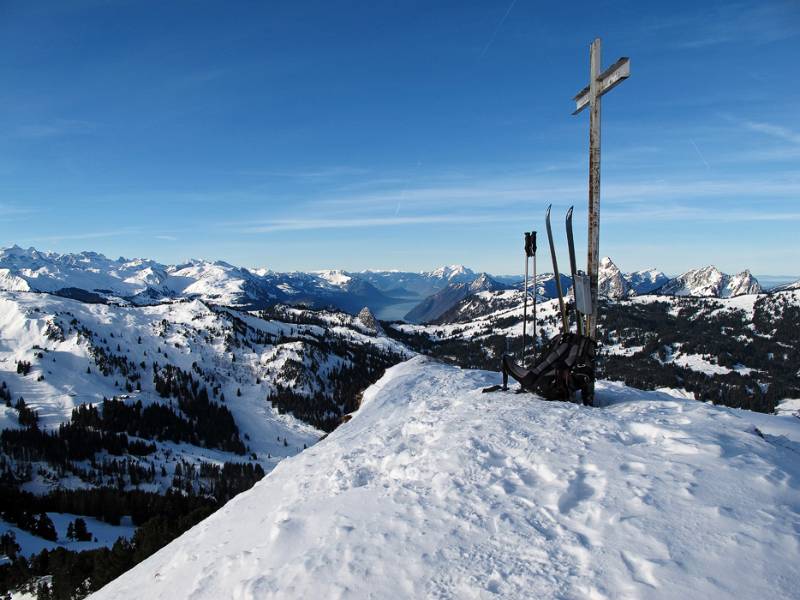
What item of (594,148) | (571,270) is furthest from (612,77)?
(571,270)

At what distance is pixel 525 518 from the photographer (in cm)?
795

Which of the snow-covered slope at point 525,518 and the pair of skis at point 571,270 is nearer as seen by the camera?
the snow-covered slope at point 525,518

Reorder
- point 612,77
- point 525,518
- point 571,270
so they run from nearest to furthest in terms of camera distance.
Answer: point 525,518 → point 612,77 → point 571,270

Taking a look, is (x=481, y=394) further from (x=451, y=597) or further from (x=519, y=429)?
(x=451, y=597)

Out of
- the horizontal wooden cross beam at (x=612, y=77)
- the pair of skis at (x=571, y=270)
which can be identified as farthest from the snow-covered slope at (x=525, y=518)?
the horizontal wooden cross beam at (x=612, y=77)

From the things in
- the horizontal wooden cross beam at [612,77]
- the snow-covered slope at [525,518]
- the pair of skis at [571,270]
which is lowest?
the snow-covered slope at [525,518]

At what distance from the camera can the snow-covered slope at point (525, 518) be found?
643 centimetres

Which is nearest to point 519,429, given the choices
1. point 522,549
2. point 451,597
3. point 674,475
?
point 674,475

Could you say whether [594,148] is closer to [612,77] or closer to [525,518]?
[612,77]

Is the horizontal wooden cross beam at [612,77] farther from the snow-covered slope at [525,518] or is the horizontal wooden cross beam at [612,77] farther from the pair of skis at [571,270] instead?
the snow-covered slope at [525,518]

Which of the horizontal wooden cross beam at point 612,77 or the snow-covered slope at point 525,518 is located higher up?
the horizontal wooden cross beam at point 612,77

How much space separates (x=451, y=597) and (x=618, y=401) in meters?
10.4

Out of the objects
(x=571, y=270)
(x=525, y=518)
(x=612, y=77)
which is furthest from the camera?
(x=571, y=270)

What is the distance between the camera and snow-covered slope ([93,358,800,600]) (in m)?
6.43
